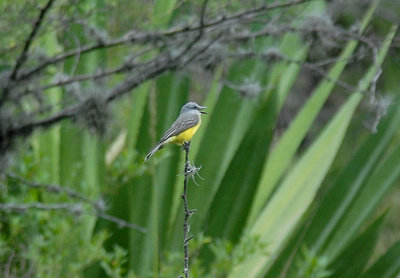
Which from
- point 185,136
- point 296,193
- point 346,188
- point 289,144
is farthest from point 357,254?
point 185,136

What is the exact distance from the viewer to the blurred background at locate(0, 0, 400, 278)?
13.1 ft

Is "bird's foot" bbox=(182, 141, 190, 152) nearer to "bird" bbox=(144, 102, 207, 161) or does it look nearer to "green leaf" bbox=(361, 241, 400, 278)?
"bird" bbox=(144, 102, 207, 161)

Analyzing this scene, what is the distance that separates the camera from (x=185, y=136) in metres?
1.77

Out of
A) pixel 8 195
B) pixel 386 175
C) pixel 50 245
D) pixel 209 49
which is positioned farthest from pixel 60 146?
pixel 386 175

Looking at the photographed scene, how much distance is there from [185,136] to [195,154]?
2251 mm

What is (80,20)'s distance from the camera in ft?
13.9

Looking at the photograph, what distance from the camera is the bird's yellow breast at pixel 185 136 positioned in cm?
173

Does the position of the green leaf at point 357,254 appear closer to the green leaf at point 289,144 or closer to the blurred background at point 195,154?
the blurred background at point 195,154

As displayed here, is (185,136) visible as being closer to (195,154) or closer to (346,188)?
(195,154)

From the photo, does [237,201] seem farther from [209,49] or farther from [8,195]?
[8,195]

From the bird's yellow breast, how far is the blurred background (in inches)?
78.0

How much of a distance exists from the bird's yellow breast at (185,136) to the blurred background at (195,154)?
1980 mm

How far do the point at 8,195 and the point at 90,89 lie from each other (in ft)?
3.14

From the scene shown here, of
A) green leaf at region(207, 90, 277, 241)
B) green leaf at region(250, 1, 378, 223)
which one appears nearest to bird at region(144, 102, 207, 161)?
green leaf at region(207, 90, 277, 241)
